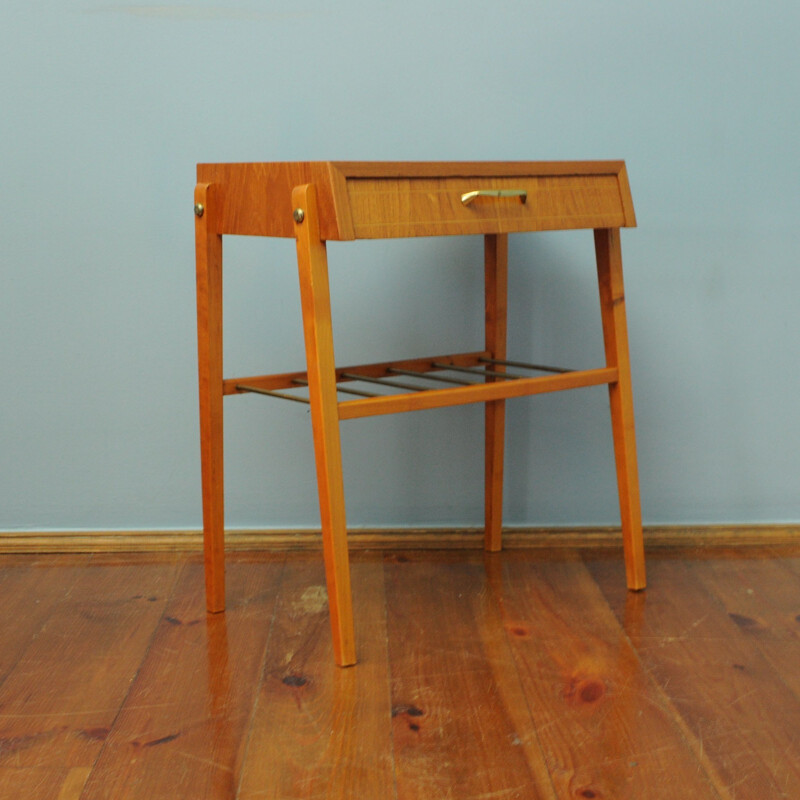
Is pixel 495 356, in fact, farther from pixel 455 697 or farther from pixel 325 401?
pixel 455 697

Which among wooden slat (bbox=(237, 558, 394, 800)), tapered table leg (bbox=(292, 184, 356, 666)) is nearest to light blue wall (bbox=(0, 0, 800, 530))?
wooden slat (bbox=(237, 558, 394, 800))

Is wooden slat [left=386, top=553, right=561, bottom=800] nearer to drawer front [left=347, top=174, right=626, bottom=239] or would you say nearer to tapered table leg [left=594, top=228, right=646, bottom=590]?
tapered table leg [left=594, top=228, right=646, bottom=590]

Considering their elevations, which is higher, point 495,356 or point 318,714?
point 495,356

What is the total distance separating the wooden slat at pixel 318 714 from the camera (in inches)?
38.9

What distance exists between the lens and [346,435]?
1731 millimetres

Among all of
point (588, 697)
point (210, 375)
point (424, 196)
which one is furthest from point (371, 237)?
point (588, 697)

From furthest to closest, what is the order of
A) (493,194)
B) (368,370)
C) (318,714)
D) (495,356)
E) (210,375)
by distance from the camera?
(495,356) < (368,370) < (210,375) < (493,194) < (318,714)

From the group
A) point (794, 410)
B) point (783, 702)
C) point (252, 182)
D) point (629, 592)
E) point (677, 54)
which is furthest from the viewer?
point (794, 410)

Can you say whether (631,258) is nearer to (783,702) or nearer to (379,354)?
A: (379,354)

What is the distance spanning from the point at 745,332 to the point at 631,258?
0.82 ft

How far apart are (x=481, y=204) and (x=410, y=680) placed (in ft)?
2.02

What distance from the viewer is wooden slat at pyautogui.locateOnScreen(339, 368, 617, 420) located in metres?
1.22

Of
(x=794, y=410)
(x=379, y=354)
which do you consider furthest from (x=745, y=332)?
(x=379, y=354)

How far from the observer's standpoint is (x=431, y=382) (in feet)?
5.67
